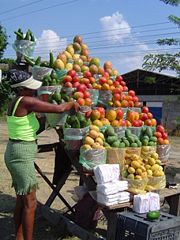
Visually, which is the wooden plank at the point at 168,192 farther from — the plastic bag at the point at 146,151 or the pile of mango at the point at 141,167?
the plastic bag at the point at 146,151

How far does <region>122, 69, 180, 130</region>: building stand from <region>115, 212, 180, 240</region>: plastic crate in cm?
1963

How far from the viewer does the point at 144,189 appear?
4023mm

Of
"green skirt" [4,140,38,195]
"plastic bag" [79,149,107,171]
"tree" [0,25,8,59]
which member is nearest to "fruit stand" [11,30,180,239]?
"plastic bag" [79,149,107,171]

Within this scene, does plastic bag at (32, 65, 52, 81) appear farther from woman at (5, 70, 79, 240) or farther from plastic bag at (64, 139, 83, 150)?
plastic bag at (64, 139, 83, 150)

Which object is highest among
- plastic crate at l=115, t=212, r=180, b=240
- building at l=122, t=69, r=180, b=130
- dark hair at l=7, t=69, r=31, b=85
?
building at l=122, t=69, r=180, b=130

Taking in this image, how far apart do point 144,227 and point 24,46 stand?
2520 mm

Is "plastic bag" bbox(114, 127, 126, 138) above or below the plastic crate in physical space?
above

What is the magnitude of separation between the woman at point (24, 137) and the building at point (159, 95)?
19547 mm

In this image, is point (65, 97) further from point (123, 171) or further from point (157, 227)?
point (157, 227)

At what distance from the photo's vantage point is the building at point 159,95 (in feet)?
79.2

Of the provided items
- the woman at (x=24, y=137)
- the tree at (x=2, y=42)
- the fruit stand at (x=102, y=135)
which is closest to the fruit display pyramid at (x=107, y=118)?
the fruit stand at (x=102, y=135)

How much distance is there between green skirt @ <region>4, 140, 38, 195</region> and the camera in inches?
147

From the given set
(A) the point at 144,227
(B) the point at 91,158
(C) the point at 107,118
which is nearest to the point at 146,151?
(C) the point at 107,118

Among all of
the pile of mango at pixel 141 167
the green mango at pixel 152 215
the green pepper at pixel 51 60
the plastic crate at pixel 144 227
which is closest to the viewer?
the plastic crate at pixel 144 227
